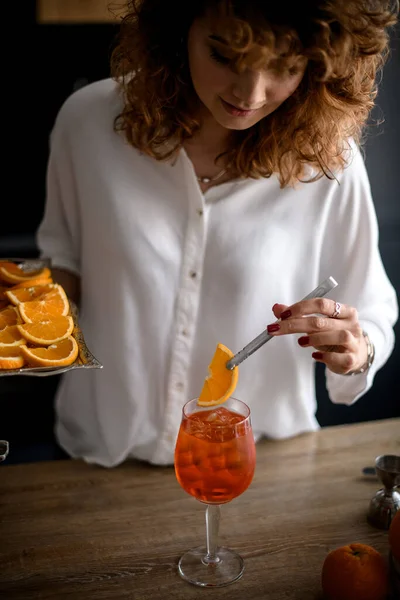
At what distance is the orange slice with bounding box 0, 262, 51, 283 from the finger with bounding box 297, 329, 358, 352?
536mm

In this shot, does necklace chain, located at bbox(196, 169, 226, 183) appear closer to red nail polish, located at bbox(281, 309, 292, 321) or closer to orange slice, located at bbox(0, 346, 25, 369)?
red nail polish, located at bbox(281, 309, 292, 321)

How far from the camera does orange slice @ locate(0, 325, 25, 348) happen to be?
121cm

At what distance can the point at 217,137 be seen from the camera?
5.38 feet

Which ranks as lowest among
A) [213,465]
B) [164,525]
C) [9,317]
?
[164,525]

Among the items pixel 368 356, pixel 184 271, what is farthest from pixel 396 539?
pixel 184 271

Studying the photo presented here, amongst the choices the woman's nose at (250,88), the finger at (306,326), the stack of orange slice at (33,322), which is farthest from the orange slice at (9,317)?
the woman's nose at (250,88)

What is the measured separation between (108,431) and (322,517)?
22.8 inches

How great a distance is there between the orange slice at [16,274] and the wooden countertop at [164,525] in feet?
1.29

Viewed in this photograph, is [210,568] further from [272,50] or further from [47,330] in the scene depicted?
[272,50]

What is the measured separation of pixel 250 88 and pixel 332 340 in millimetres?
491

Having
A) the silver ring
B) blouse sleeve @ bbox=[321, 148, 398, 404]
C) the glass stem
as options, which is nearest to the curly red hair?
blouse sleeve @ bbox=[321, 148, 398, 404]

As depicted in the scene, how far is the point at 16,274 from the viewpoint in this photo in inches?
57.2

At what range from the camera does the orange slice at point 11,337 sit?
1.21 m

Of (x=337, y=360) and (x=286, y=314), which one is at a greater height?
(x=286, y=314)
